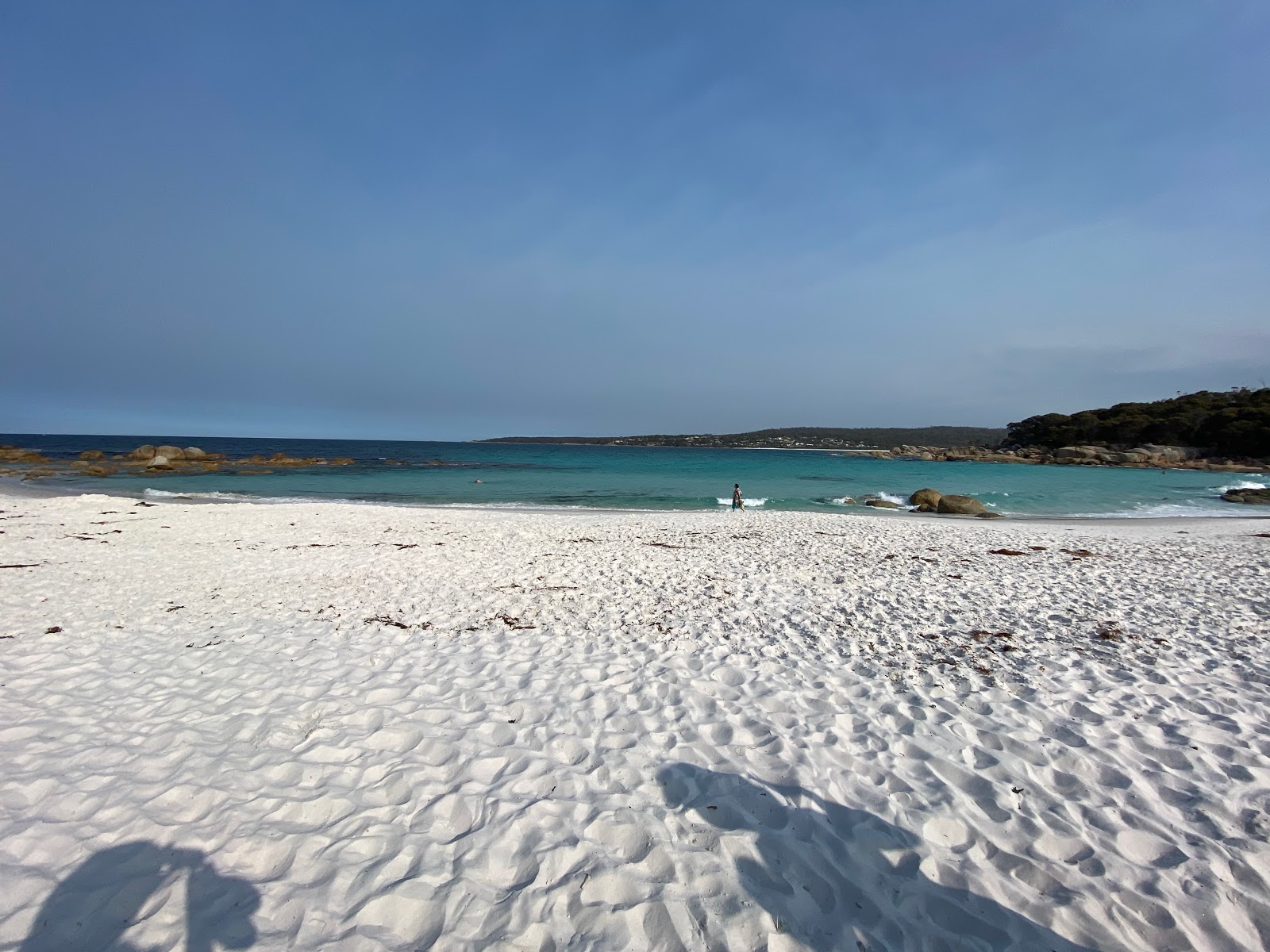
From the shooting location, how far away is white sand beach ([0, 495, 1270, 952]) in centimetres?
287

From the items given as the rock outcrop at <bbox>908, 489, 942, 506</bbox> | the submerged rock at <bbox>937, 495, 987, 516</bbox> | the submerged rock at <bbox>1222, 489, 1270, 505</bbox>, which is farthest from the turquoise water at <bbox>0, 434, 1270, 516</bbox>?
the rock outcrop at <bbox>908, 489, 942, 506</bbox>

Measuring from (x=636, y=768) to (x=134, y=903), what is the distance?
9.34 ft

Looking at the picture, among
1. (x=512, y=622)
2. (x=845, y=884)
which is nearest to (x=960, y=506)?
(x=512, y=622)

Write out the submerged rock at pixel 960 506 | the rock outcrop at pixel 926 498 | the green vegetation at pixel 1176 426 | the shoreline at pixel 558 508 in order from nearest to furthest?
the shoreline at pixel 558 508 < the submerged rock at pixel 960 506 < the rock outcrop at pixel 926 498 < the green vegetation at pixel 1176 426

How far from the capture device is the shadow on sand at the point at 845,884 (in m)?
2.74

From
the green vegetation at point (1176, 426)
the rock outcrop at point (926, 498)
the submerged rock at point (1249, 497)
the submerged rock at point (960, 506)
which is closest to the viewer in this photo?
the submerged rock at point (960, 506)

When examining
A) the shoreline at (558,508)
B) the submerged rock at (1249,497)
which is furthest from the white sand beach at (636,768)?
the submerged rock at (1249,497)

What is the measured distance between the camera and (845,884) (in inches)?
121

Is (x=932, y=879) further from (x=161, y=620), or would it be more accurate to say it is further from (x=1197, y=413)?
(x=1197, y=413)

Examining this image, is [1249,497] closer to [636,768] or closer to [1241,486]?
[1241,486]

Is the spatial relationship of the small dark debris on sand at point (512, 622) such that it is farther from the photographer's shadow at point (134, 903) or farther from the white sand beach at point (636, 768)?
the photographer's shadow at point (134, 903)

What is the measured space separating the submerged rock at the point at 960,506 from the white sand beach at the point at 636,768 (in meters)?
14.6

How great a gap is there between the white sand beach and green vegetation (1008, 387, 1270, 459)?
79455 millimetres

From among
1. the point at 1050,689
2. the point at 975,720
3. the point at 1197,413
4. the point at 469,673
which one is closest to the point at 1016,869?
the point at 975,720
